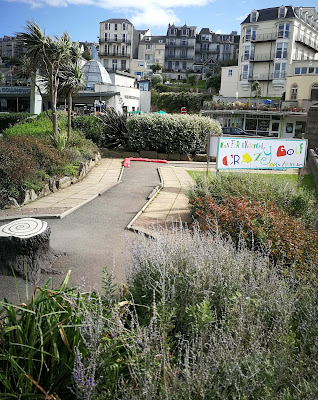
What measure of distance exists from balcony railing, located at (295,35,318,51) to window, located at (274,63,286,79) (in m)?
4.85

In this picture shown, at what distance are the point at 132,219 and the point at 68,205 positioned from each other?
1.86m

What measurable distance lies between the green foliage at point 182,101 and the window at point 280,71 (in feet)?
40.5

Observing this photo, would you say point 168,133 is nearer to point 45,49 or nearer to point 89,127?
point 89,127

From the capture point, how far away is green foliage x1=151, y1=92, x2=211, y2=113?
7600 cm

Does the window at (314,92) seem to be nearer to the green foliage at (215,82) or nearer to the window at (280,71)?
the window at (280,71)

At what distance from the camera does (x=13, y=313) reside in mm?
3186

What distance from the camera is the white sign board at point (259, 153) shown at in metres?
9.66

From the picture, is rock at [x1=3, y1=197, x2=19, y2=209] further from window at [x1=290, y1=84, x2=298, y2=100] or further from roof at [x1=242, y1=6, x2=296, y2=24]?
roof at [x1=242, y1=6, x2=296, y2=24]

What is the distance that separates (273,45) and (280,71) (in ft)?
15.7

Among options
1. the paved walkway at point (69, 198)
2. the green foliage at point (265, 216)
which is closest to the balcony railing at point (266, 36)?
the paved walkway at point (69, 198)

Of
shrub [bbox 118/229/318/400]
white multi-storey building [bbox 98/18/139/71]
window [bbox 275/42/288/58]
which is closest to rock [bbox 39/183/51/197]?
shrub [bbox 118/229/318/400]

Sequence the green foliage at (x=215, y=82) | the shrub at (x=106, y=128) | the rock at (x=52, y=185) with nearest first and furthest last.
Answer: the rock at (x=52, y=185) < the shrub at (x=106, y=128) < the green foliage at (x=215, y=82)

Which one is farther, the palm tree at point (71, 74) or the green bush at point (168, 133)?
the green bush at point (168, 133)

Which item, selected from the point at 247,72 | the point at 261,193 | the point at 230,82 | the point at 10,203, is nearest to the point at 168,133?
the point at 10,203
